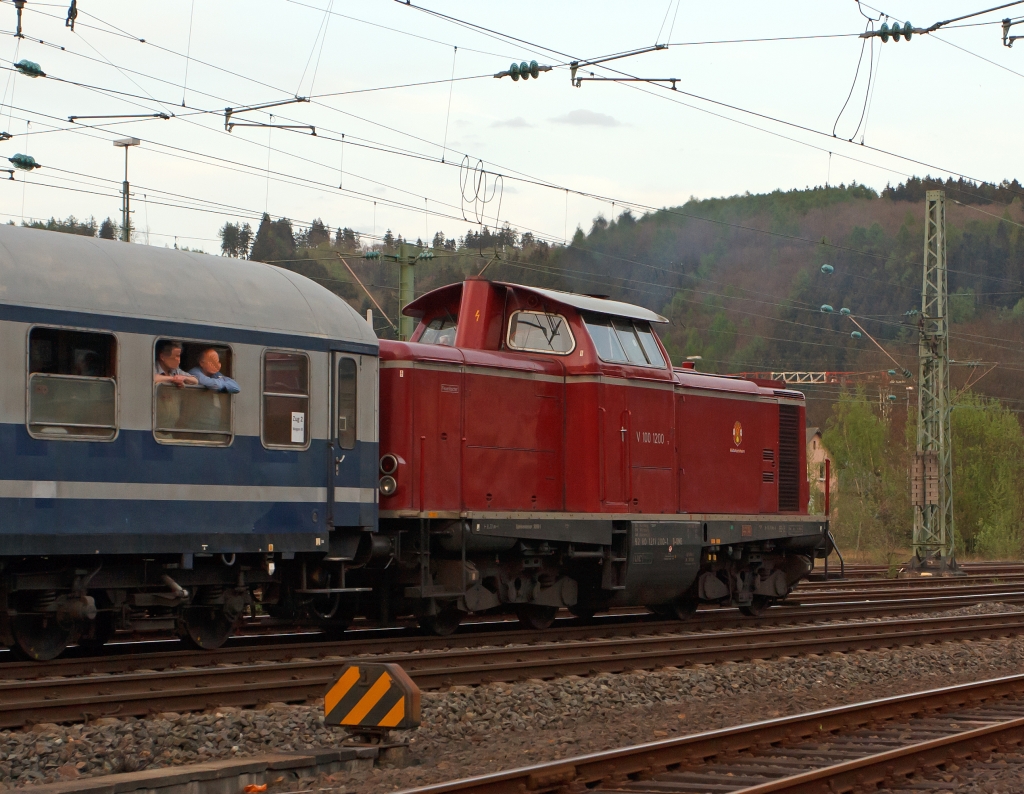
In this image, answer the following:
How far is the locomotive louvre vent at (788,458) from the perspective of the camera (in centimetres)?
1881

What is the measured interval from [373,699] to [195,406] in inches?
163

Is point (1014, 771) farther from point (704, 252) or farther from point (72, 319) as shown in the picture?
point (704, 252)

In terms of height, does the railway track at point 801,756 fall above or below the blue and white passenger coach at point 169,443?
below

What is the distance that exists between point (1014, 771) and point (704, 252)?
96.7 m

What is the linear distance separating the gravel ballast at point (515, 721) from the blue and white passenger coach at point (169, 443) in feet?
7.95

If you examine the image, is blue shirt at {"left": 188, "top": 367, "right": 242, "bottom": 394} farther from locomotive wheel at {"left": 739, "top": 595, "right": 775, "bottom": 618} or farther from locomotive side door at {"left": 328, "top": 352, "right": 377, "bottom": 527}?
locomotive wheel at {"left": 739, "top": 595, "right": 775, "bottom": 618}

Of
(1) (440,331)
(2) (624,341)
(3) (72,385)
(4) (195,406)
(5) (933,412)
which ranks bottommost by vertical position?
(4) (195,406)

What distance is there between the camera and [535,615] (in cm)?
1576

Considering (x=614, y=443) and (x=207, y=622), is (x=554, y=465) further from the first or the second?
(x=207, y=622)

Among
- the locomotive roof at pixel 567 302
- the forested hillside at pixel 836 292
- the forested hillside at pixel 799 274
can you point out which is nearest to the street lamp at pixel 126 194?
the forested hillside at pixel 836 292

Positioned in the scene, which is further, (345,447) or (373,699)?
(345,447)

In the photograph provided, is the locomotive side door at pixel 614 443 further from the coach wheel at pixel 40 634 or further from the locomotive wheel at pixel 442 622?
the coach wheel at pixel 40 634

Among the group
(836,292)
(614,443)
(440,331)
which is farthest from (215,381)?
(836,292)

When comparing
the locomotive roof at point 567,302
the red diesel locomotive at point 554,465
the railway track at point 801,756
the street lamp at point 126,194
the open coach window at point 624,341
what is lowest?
the railway track at point 801,756
